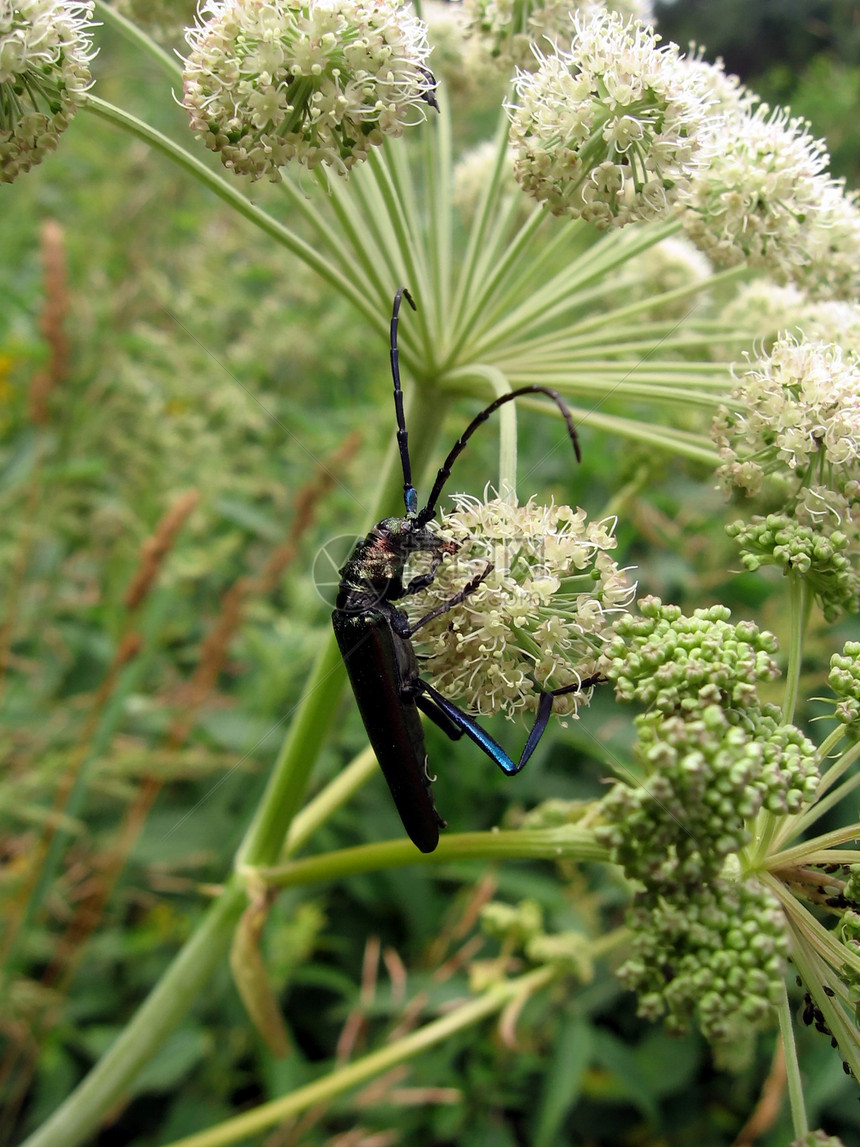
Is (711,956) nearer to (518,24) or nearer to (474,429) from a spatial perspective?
(474,429)

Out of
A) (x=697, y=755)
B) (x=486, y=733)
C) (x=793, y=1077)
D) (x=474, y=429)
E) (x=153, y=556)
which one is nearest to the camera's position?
(x=697, y=755)

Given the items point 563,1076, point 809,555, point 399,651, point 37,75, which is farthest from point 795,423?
point 563,1076

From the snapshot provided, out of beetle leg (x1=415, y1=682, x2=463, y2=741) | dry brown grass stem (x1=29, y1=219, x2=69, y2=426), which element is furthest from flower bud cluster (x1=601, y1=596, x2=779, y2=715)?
dry brown grass stem (x1=29, y1=219, x2=69, y2=426)

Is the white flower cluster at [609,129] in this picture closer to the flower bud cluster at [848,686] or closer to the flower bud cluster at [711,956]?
the flower bud cluster at [848,686]

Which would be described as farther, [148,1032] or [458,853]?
[148,1032]

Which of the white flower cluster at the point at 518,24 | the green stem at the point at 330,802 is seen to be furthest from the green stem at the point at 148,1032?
the white flower cluster at the point at 518,24

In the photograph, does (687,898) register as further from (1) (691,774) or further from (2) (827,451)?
(2) (827,451)

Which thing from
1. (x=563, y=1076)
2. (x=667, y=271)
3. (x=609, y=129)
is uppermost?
(x=667, y=271)

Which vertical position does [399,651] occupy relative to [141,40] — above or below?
below
